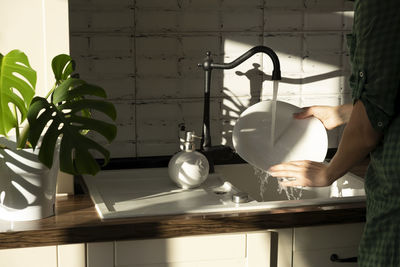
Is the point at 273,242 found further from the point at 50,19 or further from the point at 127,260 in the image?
the point at 50,19

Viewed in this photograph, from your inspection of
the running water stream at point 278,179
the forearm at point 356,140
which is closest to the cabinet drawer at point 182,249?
the forearm at point 356,140

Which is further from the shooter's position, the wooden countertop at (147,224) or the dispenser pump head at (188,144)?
the dispenser pump head at (188,144)

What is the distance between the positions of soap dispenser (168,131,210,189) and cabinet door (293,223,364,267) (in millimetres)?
364

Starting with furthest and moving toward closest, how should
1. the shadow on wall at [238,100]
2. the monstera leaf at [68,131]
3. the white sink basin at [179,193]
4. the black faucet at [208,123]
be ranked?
the shadow on wall at [238,100] → the black faucet at [208,123] → the white sink basin at [179,193] → the monstera leaf at [68,131]

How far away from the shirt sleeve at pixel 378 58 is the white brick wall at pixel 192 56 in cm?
94

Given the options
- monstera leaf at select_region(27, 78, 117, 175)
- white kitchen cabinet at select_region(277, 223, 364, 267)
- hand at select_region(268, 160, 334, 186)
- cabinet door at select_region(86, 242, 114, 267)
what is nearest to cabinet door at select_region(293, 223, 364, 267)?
white kitchen cabinet at select_region(277, 223, 364, 267)

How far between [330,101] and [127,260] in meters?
1.16

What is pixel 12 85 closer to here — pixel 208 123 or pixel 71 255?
pixel 71 255

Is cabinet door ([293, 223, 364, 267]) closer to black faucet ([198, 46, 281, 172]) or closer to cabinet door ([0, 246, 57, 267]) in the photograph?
black faucet ([198, 46, 281, 172])

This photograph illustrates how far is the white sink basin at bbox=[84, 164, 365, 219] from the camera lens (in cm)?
181

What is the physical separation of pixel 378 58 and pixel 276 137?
32.9 inches

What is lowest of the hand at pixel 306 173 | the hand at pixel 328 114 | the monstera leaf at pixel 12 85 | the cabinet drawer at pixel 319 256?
the cabinet drawer at pixel 319 256

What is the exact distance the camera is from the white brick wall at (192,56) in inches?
89.2

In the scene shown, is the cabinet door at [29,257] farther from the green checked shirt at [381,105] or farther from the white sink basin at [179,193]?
the green checked shirt at [381,105]
